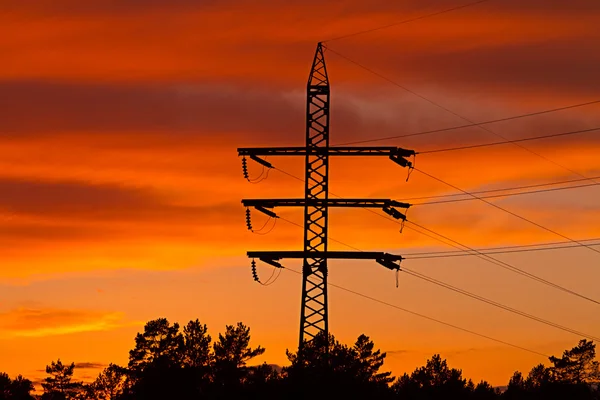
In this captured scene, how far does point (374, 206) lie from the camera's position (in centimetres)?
9038

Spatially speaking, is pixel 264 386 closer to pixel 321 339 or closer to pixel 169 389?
pixel 169 389

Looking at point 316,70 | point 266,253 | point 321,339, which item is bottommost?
point 321,339

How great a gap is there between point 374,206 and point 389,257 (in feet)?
12.2

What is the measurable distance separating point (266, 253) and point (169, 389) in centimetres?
8026

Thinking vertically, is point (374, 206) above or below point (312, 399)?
above

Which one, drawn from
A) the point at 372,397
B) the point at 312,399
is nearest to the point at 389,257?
the point at 312,399

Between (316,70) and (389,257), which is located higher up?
(316,70)

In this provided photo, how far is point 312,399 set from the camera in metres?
115

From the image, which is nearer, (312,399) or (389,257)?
(389,257)

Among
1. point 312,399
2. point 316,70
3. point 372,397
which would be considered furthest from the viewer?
point 372,397

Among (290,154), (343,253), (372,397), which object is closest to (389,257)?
(343,253)

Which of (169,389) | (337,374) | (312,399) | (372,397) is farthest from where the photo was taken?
(169,389)

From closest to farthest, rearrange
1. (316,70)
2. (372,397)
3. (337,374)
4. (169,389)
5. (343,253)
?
(343,253)
(316,70)
(337,374)
(372,397)
(169,389)

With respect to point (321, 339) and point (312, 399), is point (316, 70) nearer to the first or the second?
point (321, 339)
